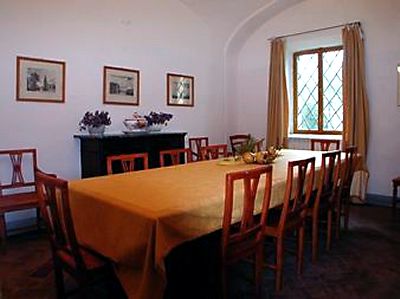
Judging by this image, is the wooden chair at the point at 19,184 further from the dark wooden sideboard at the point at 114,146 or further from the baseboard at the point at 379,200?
the baseboard at the point at 379,200

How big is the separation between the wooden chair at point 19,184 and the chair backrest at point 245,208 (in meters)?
2.25

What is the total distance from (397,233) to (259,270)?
2.22m

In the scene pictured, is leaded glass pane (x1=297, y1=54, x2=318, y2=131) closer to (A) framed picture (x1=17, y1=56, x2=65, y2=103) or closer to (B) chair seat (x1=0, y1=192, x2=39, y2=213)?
(A) framed picture (x1=17, y1=56, x2=65, y2=103)

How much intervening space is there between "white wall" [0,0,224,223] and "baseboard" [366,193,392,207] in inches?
110

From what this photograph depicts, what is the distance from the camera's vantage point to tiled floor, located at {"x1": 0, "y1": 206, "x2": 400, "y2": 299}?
2283 mm

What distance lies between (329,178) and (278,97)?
3.04m

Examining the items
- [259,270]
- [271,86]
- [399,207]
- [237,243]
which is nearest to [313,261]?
[259,270]

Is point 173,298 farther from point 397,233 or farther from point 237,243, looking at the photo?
point 397,233

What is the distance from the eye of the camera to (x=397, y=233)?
3844 mm

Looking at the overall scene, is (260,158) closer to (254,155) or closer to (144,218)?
(254,155)

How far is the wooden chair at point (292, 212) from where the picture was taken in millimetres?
2512

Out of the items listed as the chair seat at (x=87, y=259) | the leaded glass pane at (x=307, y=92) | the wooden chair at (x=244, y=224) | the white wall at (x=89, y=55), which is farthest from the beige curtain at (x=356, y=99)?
the chair seat at (x=87, y=259)

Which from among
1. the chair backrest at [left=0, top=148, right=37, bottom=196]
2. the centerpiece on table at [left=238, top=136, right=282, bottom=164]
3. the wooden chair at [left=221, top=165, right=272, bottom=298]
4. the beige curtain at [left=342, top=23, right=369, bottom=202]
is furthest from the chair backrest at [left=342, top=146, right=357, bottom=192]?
the chair backrest at [left=0, top=148, right=37, bottom=196]

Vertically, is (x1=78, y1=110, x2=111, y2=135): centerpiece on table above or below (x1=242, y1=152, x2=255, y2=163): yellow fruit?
above
